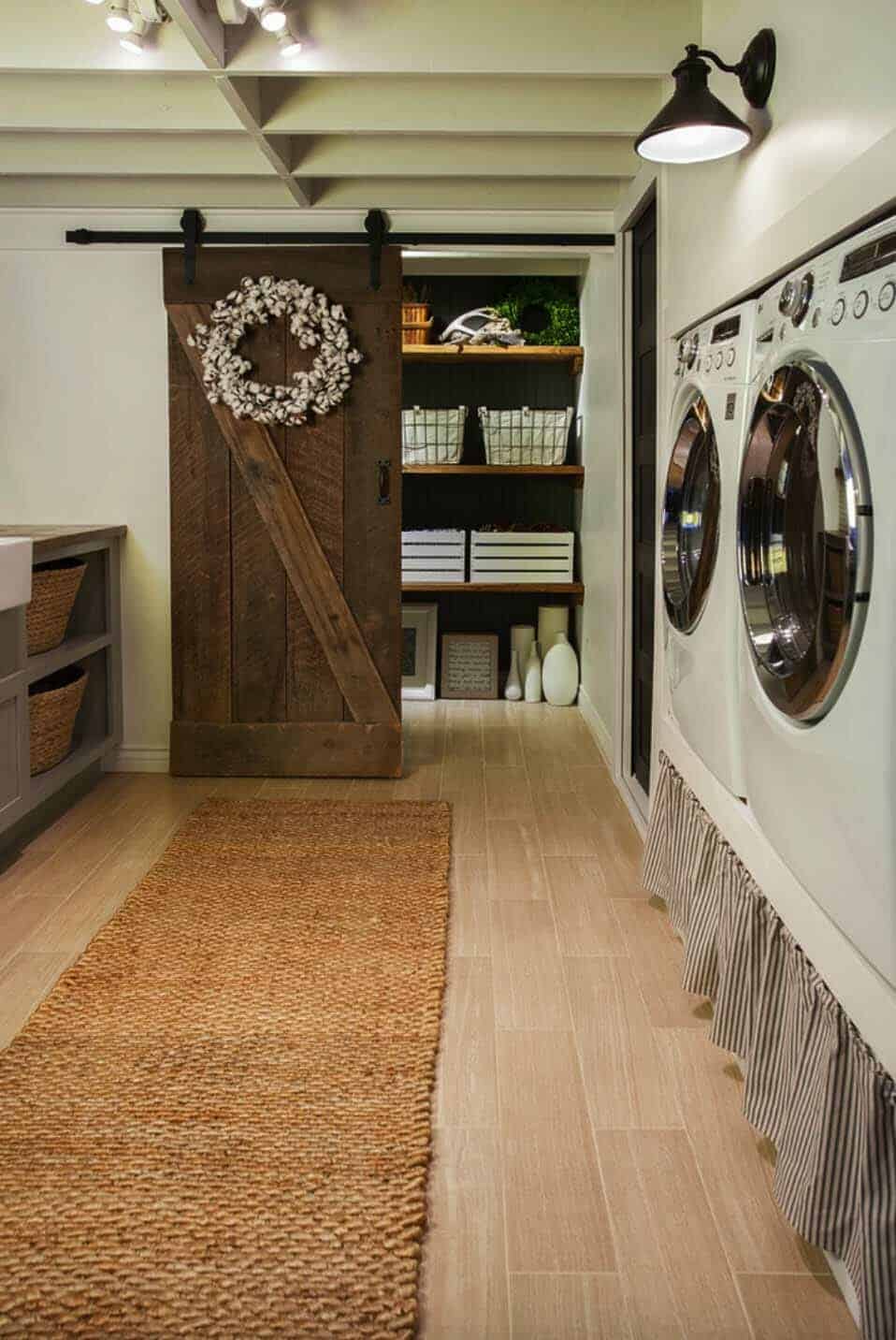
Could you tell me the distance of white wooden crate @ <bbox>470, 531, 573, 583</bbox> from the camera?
22.1 ft

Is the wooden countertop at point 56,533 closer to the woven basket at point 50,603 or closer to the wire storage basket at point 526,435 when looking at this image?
the woven basket at point 50,603

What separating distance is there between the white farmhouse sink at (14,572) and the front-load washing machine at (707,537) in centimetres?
178

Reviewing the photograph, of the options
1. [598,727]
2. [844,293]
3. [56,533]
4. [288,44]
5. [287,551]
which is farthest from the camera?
[598,727]

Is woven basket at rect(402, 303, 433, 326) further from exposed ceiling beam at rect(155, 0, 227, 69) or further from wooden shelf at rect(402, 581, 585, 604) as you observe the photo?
Result: exposed ceiling beam at rect(155, 0, 227, 69)

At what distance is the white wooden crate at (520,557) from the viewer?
675 centimetres

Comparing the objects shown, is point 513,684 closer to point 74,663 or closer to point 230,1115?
point 74,663

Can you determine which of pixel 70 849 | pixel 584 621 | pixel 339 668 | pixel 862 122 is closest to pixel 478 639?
pixel 584 621

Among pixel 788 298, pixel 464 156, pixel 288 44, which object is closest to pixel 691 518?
pixel 788 298

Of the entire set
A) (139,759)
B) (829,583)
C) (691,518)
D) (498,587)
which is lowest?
(139,759)

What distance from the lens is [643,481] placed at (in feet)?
15.0

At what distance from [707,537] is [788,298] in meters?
0.77

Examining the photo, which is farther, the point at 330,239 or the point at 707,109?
the point at 330,239

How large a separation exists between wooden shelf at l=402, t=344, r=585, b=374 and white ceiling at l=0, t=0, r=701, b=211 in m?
1.61

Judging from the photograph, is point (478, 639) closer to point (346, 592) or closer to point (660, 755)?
point (346, 592)
